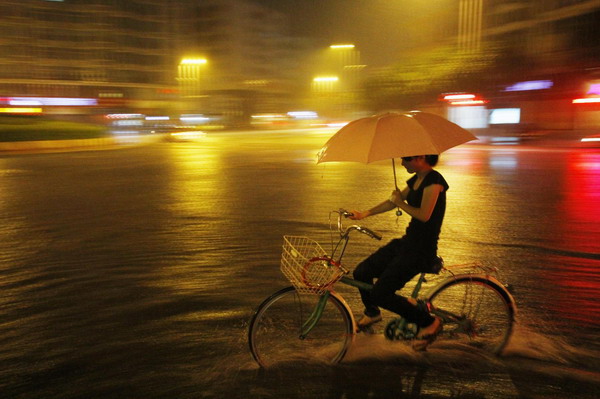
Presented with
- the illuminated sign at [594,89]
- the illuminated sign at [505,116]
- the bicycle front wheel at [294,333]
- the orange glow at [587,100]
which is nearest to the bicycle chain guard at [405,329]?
the bicycle front wheel at [294,333]

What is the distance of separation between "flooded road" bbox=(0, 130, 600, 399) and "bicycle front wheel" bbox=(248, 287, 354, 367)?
0.14 metres

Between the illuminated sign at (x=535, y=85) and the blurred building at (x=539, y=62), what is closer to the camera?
the blurred building at (x=539, y=62)

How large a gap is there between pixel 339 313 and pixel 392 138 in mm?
1289

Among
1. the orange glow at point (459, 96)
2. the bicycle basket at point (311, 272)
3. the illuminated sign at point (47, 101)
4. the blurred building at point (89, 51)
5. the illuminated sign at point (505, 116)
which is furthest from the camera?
the blurred building at point (89, 51)

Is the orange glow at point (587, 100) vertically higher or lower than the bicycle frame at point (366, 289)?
higher

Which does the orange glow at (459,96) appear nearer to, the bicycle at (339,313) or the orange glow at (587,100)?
the orange glow at (587,100)

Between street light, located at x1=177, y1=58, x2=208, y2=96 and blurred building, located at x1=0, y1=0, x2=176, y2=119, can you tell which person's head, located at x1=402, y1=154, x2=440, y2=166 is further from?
street light, located at x1=177, y1=58, x2=208, y2=96

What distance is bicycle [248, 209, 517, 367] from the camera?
386 cm

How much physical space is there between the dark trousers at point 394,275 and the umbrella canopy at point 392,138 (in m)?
0.72

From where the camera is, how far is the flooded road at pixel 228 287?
389 cm

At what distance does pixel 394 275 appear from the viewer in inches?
155

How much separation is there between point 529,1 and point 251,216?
36206 millimetres

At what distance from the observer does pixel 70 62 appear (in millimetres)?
81812

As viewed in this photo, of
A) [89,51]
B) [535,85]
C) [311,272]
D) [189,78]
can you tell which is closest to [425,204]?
[311,272]
